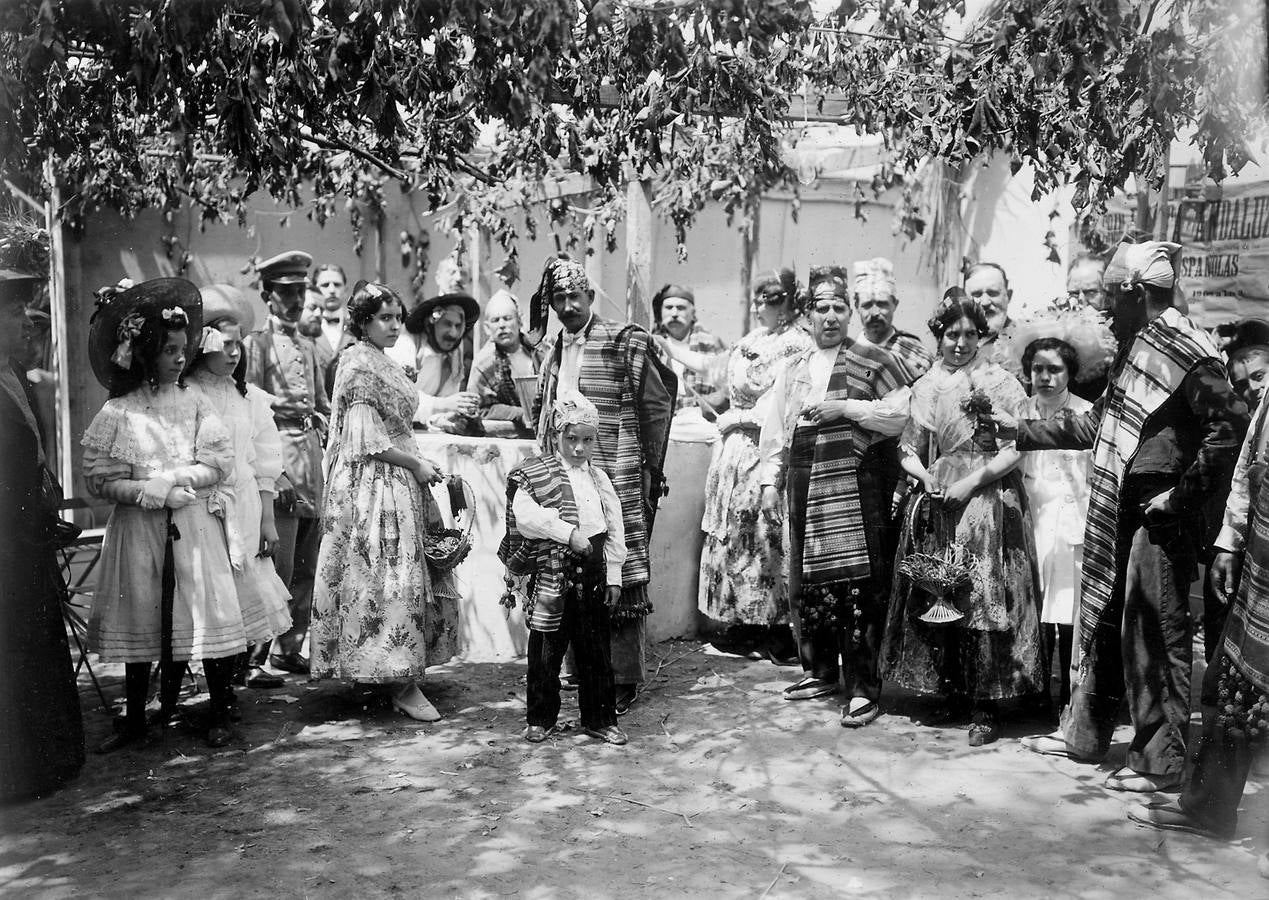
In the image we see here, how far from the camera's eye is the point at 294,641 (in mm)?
6938

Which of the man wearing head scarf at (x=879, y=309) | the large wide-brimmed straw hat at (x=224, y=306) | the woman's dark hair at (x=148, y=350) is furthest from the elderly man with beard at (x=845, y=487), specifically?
the woman's dark hair at (x=148, y=350)

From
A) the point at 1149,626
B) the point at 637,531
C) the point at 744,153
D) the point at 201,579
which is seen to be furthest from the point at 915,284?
the point at 201,579

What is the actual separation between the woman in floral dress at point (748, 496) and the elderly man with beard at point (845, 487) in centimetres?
87

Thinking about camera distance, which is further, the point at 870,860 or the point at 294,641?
the point at 294,641

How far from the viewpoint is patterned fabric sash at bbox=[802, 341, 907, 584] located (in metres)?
5.94

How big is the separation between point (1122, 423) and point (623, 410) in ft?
7.68

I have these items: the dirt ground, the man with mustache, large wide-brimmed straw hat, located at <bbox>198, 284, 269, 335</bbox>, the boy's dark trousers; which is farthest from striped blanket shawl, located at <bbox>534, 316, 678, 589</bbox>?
the man with mustache

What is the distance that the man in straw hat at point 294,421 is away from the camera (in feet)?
22.2

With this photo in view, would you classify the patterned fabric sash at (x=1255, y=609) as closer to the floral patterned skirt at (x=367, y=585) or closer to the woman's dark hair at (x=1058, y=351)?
the woman's dark hair at (x=1058, y=351)

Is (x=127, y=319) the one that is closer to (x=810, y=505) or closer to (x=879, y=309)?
(x=810, y=505)

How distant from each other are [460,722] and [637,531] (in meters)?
1.25

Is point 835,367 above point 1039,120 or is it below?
below

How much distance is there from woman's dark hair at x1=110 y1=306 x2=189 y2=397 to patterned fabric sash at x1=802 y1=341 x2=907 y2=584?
9.76 feet

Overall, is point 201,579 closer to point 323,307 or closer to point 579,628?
point 579,628
